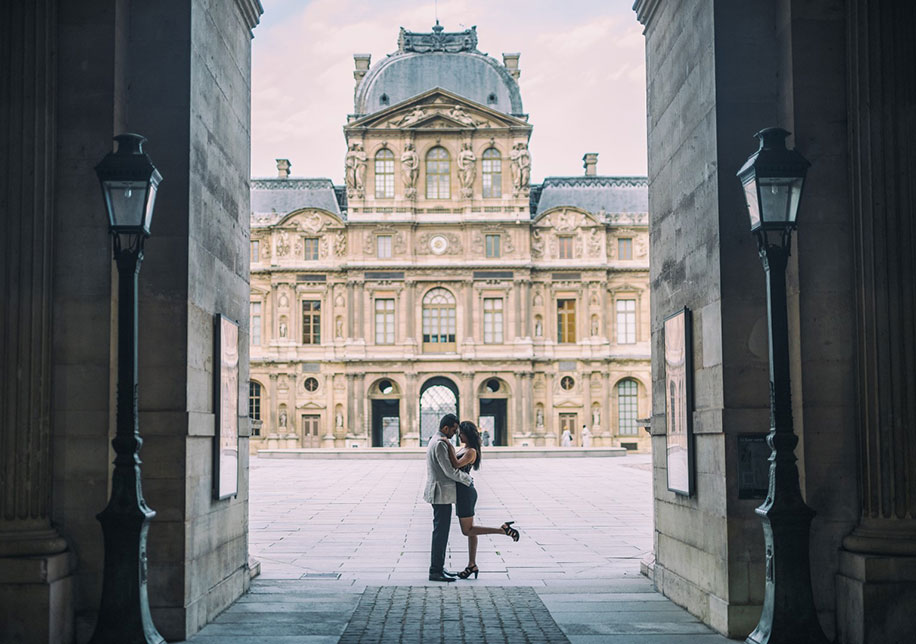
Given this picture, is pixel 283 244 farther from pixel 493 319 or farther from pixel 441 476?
pixel 441 476

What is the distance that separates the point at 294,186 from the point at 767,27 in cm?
5534

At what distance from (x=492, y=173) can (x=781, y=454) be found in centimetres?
5091

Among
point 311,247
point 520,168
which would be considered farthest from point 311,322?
point 520,168

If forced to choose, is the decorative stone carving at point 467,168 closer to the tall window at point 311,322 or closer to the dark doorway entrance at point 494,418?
the tall window at point 311,322

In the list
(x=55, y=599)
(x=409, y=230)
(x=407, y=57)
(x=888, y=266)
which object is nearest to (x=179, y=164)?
(x=55, y=599)

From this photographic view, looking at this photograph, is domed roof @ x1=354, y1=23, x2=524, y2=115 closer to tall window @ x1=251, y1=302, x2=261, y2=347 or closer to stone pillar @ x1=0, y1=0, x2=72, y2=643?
tall window @ x1=251, y1=302, x2=261, y2=347

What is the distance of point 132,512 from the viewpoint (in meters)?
6.64

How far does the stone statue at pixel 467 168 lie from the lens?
56.2 meters

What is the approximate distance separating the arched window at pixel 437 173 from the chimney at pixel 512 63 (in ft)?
29.3

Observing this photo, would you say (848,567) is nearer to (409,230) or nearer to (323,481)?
(323,481)

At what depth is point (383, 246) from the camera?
56.8 m

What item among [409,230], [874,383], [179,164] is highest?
[409,230]

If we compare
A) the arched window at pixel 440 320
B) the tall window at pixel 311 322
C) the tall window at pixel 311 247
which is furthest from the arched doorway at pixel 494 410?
the tall window at pixel 311 247

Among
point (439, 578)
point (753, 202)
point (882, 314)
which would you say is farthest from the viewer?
point (439, 578)
